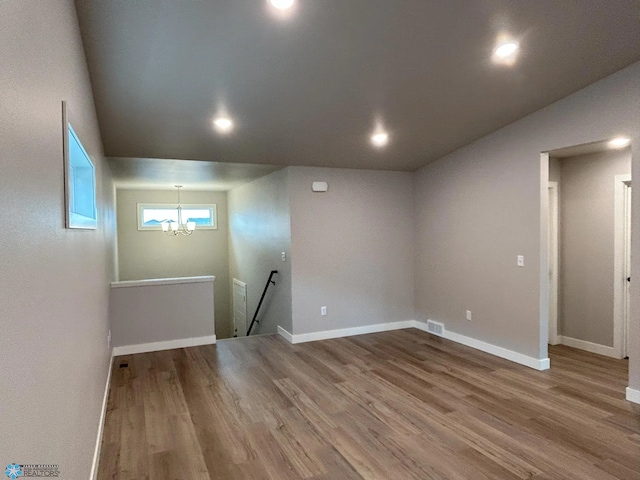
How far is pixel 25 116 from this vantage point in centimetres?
110

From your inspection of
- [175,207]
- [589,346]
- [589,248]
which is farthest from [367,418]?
[175,207]

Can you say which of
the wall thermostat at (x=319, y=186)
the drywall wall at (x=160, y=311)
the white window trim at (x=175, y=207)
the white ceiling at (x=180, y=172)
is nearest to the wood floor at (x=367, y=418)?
the drywall wall at (x=160, y=311)

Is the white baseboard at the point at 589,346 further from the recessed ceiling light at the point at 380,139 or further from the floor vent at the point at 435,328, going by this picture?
the recessed ceiling light at the point at 380,139

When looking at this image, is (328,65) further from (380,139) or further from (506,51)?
(380,139)

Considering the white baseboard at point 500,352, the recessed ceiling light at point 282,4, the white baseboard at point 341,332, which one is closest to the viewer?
the recessed ceiling light at point 282,4

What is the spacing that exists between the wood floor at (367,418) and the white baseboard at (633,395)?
0.26 feet

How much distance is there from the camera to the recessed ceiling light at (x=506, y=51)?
2.99 metres

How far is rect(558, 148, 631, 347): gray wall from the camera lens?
15.5ft

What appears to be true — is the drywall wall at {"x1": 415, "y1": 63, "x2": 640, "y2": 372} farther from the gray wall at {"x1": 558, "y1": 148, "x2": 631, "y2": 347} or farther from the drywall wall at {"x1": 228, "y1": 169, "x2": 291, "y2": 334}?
the drywall wall at {"x1": 228, "y1": 169, "x2": 291, "y2": 334}

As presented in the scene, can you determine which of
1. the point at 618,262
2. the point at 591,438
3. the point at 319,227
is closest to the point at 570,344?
the point at 618,262

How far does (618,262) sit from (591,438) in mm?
2615

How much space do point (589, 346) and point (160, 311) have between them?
5.45m

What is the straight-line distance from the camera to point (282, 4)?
238cm

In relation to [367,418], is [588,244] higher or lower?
higher
